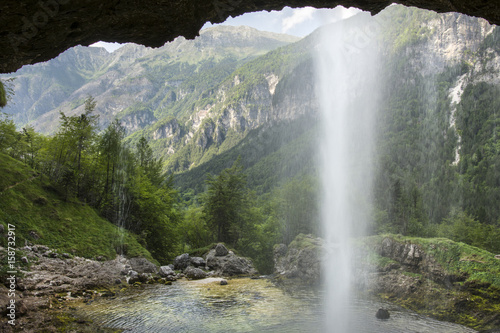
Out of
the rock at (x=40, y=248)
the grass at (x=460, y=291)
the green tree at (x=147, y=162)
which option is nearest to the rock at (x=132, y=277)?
the rock at (x=40, y=248)

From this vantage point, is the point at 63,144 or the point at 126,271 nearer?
the point at 126,271

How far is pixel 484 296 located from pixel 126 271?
23844mm

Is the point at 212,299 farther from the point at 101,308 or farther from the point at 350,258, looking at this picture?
the point at 350,258

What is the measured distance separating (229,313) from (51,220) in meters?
14.6

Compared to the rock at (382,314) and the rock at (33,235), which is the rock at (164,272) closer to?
the rock at (33,235)

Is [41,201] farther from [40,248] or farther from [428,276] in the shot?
[428,276]

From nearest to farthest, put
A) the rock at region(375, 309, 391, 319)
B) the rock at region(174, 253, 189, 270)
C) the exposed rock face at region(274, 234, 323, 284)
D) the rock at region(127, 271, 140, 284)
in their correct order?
the rock at region(375, 309, 391, 319)
the rock at region(127, 271, 140, 284)
the exposed rock face at region(274, 234, 323, 284)
the rock at region(174, 253, 189, 270)

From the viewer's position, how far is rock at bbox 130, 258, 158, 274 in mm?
22619

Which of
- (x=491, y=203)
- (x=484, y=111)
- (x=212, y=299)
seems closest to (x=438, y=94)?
(x=484, y=111)

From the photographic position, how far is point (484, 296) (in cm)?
1617

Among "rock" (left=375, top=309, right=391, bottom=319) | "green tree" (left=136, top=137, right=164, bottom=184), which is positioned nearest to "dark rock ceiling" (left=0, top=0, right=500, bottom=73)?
"rock" (left=375, top=309, right=391, bottom=319)

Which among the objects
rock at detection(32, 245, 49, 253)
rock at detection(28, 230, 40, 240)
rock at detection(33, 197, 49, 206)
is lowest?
rock at detection(32, 245, 49, 253)

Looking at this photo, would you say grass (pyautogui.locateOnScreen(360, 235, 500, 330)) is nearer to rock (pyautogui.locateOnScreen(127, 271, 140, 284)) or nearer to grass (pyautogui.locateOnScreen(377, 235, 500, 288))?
grass (pyautogui.locateOnScreen(377, 235, 500, 288))

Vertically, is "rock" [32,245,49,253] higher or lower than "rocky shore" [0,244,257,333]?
higher
